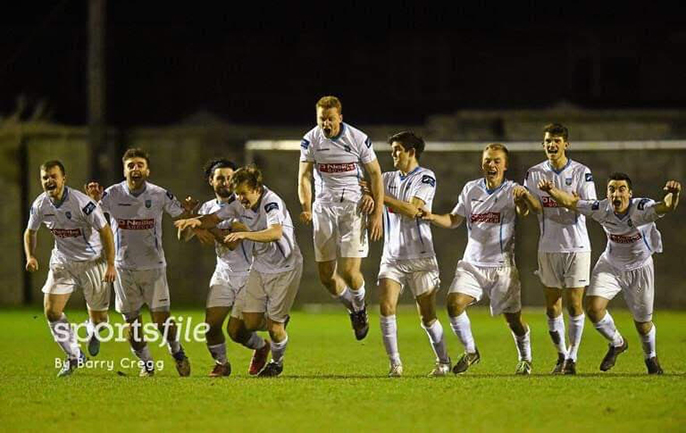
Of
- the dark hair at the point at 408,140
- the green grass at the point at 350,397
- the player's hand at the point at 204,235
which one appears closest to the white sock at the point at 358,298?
the green grass at the point at 350,397

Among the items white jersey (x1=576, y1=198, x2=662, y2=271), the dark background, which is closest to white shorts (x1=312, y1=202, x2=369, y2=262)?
white jersey (x1=576, y1=198, x2=662, y2=271)

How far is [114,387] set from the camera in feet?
38.1

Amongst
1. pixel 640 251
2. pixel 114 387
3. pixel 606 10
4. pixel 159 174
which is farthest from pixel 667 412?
pixel 606 10

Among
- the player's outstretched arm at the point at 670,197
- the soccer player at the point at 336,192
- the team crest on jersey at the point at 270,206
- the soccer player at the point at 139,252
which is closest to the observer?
the player's outstretched arm at the point at 670,197

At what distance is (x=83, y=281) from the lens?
13.4 m

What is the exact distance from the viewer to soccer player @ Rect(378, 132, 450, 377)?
12.5 m

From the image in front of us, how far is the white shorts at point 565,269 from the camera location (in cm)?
1254

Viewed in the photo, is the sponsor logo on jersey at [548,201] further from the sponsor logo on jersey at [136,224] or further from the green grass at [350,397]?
the sponsor logo on jersey at [136,224]

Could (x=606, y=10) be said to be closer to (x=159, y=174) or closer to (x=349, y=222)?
(x=159, y=174)

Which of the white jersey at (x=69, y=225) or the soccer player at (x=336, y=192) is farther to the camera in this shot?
the white jersey at (x=69, y=225)

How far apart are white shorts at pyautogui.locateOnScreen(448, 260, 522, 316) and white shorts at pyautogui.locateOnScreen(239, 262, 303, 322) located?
155 centimetres

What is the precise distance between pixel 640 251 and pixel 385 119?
28246 millimetres

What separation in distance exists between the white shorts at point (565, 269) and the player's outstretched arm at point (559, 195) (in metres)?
0.53

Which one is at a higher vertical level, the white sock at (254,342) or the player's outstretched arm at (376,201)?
the player's outstretched arm at (376,201)
